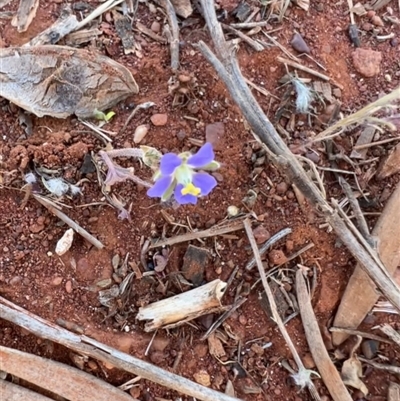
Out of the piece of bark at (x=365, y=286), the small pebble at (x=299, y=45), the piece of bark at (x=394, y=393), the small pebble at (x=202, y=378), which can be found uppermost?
the small pebble at (x=299, y=45)

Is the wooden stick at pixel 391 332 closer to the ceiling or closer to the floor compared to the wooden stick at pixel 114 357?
closer to the ceiling

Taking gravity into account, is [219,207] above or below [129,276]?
above

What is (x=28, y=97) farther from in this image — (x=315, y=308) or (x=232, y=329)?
(x=315, y=308)

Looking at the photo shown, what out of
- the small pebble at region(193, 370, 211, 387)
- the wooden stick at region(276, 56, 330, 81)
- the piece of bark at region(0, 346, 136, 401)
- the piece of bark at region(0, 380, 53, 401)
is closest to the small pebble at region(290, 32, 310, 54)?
the wooden stick at region(276, 56, 330, 81)

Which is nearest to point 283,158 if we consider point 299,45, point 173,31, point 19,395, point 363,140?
point 363,140

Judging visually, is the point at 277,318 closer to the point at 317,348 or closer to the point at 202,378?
the point at 317,348

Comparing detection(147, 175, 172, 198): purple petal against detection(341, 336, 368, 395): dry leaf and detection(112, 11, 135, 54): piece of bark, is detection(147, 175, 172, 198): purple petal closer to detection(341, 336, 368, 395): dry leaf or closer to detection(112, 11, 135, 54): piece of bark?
detection(112, 11, 135, 54): piece of bark

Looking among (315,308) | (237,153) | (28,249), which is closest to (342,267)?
(315,308)

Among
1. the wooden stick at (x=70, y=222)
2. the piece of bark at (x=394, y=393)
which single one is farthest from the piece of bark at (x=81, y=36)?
the piece of bark at (x=394, y=393)

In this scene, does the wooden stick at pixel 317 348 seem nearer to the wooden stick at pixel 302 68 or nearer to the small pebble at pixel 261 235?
the small pebble at pixel 261 235
